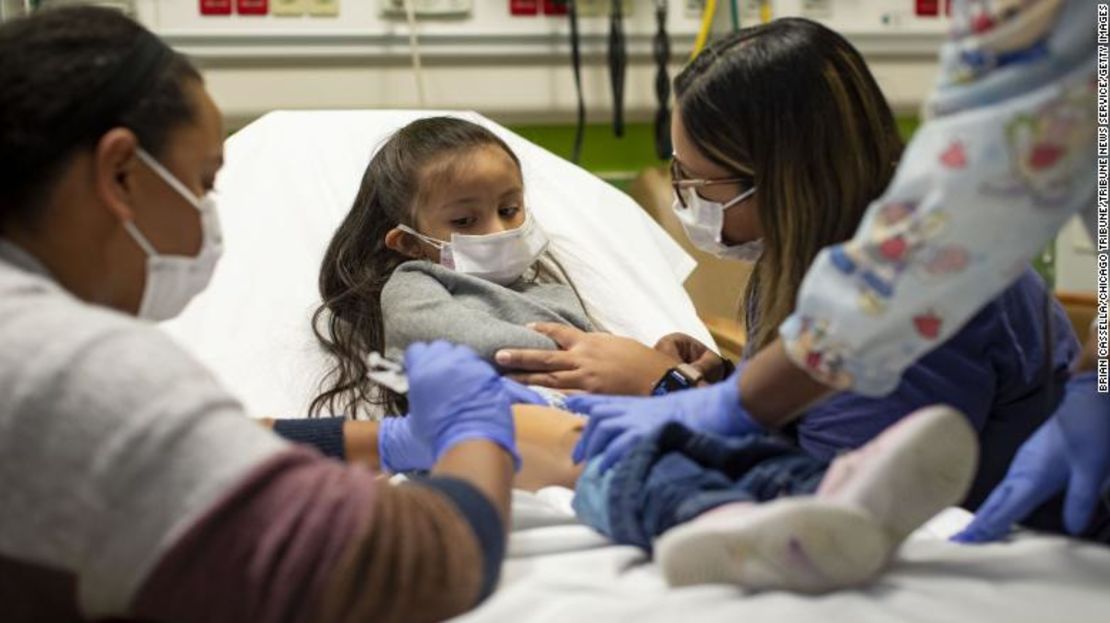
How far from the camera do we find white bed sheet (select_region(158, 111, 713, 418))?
218cm

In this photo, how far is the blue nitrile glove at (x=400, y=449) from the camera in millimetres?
1717

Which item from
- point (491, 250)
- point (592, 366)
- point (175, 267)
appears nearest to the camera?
point (175, 267)

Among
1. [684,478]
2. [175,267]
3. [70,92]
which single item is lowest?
[684,478]

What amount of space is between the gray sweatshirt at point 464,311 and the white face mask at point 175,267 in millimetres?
700

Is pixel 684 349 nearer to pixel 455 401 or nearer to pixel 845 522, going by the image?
pixel 455 401

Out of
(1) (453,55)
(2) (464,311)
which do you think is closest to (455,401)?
(2) (464,311)

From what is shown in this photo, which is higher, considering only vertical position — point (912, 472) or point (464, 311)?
point (912, 472)

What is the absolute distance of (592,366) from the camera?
80.2 inches

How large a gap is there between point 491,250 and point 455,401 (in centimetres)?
83

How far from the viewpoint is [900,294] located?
1171 mm

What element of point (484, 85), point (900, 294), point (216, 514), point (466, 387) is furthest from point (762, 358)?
point (484, 85)

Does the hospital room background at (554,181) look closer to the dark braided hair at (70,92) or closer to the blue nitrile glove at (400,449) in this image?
the blue nitrile glove at (400,449)

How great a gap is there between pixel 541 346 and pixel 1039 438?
92cm

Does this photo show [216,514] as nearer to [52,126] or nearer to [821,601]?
[52,126]
